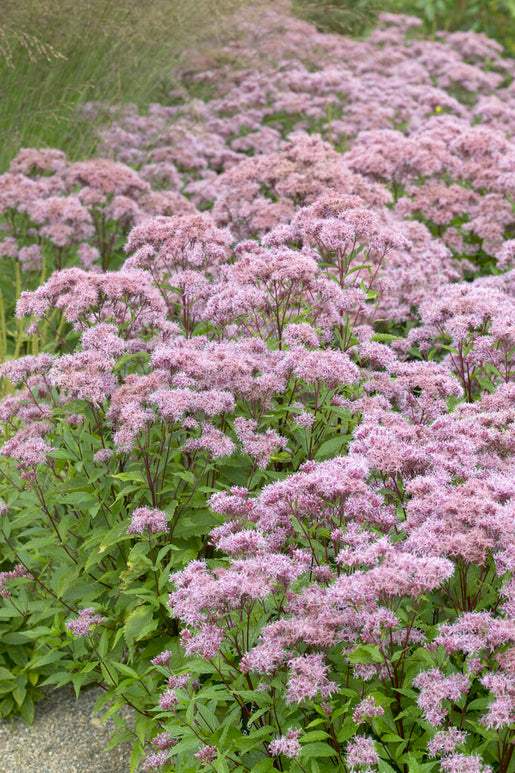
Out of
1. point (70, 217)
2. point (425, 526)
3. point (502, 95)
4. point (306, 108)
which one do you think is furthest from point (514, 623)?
point (502, 95)

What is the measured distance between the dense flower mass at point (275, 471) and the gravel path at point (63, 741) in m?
0.20

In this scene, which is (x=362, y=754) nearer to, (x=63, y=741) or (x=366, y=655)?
(x=366, y=655)

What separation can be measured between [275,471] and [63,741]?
1.64 m

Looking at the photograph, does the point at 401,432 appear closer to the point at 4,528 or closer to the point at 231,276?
the point at 231,276

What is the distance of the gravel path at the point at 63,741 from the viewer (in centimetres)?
352

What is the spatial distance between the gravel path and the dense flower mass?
0.66ft

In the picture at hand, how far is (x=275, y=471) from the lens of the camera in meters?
3.67

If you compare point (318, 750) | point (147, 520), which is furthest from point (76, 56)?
point (318, 750)

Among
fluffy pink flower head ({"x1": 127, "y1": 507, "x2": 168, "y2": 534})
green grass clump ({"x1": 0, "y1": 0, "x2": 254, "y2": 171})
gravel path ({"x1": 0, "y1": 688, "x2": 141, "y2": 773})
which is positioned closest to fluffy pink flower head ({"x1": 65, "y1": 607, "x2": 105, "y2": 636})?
fluffy pink flower head ({"x1": 127, "y1": 507, "x2": 168, "y2": 534})

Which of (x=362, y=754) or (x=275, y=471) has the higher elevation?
(x=362, y=754)


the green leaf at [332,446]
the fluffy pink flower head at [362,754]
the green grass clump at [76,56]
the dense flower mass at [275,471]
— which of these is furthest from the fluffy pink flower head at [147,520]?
the green grass clump at [76,56]

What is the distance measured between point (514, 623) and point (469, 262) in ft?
13.6

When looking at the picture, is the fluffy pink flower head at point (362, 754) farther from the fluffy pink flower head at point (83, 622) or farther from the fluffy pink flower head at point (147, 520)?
the fluffy pink flower head at point (83, 622)

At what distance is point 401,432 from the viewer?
3.09 metres
